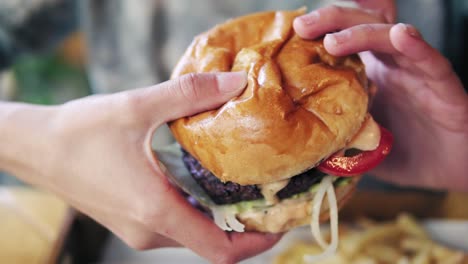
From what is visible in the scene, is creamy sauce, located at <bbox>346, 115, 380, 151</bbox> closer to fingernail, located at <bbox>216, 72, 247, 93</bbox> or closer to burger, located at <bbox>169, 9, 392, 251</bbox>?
burger, located at <bbox>169, 9, 392, 251</bbox>

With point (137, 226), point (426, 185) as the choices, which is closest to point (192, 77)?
point (137, 226)

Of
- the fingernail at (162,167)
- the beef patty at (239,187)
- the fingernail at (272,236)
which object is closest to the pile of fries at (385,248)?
the fingernail at (272,236)

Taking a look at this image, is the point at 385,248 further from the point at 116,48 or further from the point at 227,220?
the point at 116,48

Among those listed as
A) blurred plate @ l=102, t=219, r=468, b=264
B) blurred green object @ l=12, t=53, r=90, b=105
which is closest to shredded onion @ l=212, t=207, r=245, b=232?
blurred plate @ l=102, t=219, r=468, b=264

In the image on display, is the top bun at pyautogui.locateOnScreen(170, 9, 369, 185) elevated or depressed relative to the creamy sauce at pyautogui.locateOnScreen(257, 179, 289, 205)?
elevated

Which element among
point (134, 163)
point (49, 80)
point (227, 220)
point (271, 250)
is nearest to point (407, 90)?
point (227, 220)

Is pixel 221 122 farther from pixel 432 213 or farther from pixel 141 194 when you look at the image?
pixel 432 213

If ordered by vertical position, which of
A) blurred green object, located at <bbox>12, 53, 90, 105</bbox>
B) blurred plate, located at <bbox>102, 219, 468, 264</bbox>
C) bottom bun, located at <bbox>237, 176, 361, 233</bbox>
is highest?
bottom bun, located at <bbox>237, 176, 361, 233</bbox>

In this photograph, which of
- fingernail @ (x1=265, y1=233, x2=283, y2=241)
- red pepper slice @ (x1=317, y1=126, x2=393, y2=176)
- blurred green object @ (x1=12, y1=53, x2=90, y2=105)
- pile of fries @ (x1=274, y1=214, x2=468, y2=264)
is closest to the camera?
red pepper slice @ (x1=317, y1=126, x2=393, y2=176)
